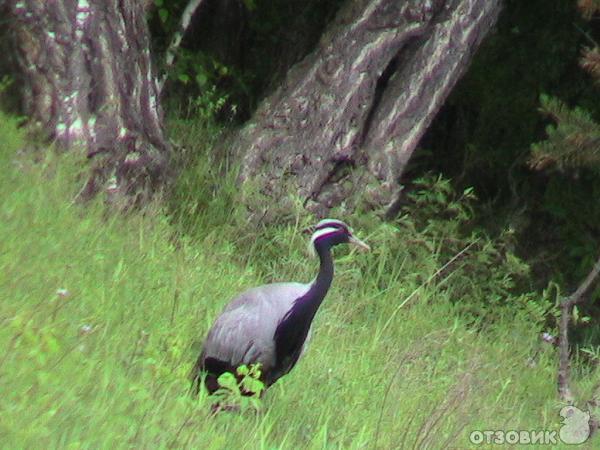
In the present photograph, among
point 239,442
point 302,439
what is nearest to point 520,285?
point 302,439

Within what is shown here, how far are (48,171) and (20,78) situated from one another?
112 centimetres

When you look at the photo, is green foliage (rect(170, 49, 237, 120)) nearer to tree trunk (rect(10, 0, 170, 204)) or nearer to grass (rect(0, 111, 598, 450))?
grass (rect(0, 111, 598, 450))

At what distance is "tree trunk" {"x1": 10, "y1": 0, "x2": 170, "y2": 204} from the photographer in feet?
27.5

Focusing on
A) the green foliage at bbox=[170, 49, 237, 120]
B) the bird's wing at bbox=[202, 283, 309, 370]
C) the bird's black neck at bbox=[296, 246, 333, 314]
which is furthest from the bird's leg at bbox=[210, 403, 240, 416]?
the green foliage at bbox=[170, 49, 237, 120]

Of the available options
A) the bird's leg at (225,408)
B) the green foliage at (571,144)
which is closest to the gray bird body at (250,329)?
the bird's leg at (225,408)

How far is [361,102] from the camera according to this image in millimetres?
9773

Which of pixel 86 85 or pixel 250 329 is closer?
pixel 250 329

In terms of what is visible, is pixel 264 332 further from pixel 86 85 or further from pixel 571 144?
pixel 571 144

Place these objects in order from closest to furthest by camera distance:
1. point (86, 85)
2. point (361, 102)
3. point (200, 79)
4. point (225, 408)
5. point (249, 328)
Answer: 1. point (225, 408)
2. point (249, 328)
3. point (86, 85)
4. point (361, 102)
5. point (200, 79)

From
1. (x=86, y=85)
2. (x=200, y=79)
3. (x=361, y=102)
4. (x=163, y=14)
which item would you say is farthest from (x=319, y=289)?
(x=163, y=14)

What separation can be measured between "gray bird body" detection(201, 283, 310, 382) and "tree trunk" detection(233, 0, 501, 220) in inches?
110

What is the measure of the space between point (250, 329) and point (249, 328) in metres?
0.01

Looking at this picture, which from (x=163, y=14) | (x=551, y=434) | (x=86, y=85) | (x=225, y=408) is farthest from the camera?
(x=163, y=14)

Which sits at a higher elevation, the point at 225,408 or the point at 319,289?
the point at 225,408
